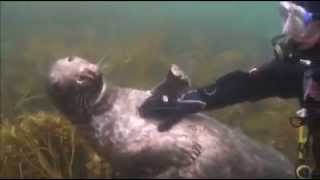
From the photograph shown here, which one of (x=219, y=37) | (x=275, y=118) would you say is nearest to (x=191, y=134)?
(x=275, y=118)

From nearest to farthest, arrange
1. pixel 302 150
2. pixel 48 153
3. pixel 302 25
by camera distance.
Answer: pixel 302 25 < pixel 302 150 < pixel 48 153

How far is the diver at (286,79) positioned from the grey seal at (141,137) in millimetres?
234

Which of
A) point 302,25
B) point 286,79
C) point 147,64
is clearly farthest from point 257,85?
point 147,64

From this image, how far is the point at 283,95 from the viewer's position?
395 cm

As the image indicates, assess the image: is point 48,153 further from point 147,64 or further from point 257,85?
point 147,64

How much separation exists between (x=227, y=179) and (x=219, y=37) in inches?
637

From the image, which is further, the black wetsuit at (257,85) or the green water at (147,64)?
the green water at (147,64)

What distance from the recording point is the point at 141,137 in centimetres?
446

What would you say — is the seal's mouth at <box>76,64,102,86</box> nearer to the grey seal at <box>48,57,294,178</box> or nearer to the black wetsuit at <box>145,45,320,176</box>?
the grey seal at <box>48,57,294,178</box>

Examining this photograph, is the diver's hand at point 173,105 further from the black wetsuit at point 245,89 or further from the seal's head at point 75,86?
the seal's head at point 75,86

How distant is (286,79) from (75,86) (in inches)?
70.2

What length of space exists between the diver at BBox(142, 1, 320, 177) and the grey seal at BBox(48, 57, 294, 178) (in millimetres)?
234

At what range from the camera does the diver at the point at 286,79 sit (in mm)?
2852

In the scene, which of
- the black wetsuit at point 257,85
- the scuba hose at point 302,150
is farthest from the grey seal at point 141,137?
the scuba hose at point 302,150
